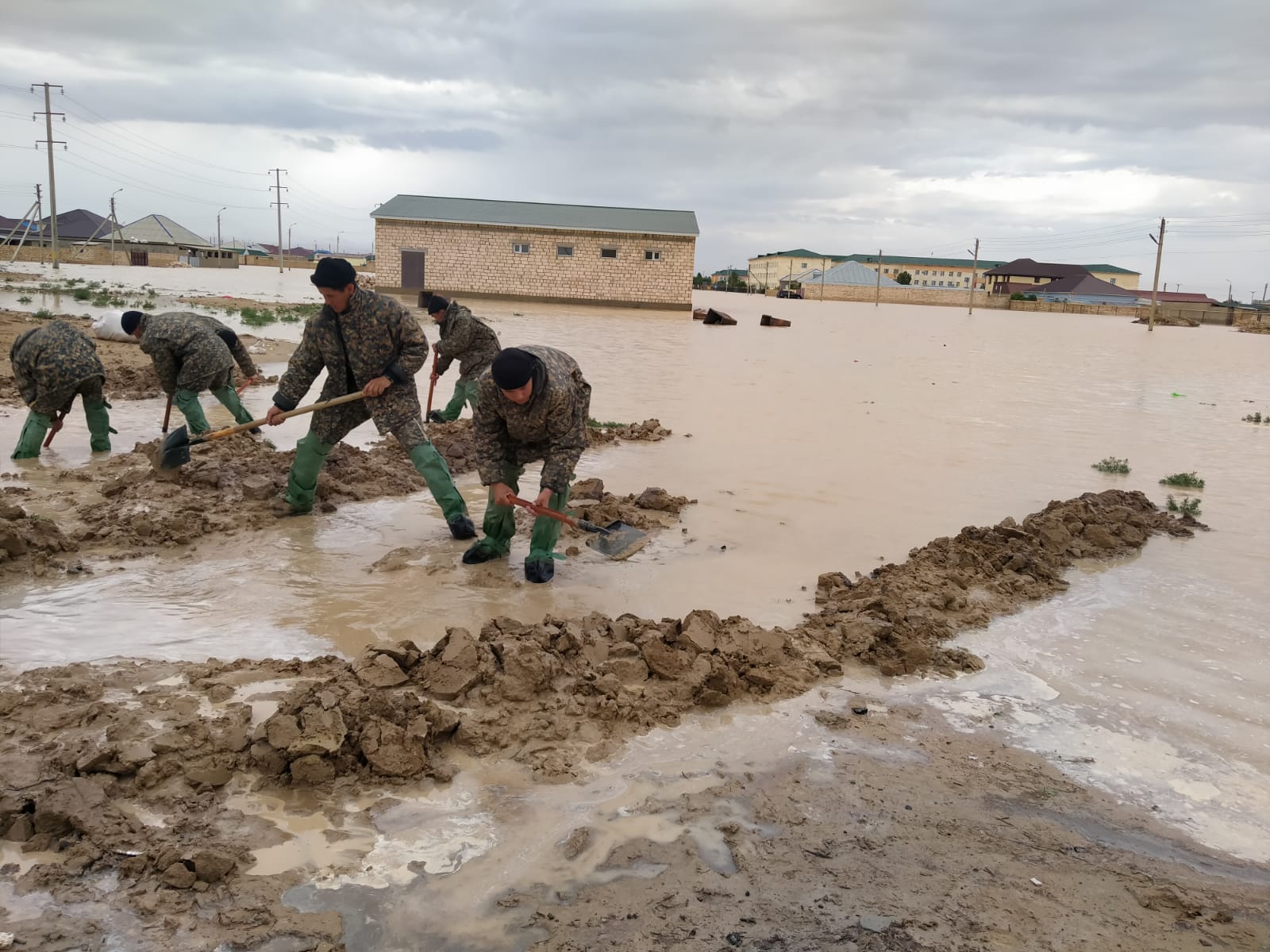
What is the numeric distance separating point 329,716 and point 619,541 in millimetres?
2585

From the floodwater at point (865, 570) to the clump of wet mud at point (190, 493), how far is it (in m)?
0.24

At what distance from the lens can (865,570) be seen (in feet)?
17.7

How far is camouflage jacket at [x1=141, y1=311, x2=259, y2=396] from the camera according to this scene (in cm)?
713

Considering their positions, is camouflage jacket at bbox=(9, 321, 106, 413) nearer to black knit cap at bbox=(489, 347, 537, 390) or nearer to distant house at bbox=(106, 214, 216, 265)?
black knit cap at bbox=(489, 347, 537, 390)

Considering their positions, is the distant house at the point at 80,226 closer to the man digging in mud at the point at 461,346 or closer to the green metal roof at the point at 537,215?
the green metal roof at the point at 537,215

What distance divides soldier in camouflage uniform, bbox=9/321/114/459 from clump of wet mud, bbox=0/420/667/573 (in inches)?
21.9

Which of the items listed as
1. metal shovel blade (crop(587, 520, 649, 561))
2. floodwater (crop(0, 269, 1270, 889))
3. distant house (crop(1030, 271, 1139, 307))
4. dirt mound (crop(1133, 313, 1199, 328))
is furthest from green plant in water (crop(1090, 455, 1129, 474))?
distant house (crop(1030, 271, 1139, 307))

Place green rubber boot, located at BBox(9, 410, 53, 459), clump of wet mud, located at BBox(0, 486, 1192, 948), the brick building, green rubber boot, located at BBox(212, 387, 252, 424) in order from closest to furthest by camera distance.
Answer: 1. clump of wet mud, located at BBox(0, 486, 1192, 948)
2. green rubber boot, located at BBox(9, 410, 53, 459)
3. green rubber boot, located at BBox(212, 387, 252, 424)
4. the brick building

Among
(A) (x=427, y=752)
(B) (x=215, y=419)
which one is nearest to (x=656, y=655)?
(A) (x=427, y=752)

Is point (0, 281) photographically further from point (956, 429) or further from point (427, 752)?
point (427, 752)

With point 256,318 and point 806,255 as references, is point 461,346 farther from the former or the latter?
point 806,255

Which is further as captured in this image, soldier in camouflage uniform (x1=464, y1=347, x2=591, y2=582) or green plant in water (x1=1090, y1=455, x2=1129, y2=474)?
green plant in water (x1=1090, y1=455, x2=1129, y2=474)

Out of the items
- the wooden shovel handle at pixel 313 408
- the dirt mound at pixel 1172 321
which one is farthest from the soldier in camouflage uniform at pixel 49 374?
the dirt mound at pixel 1172 321

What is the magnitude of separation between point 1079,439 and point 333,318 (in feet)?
28.0
